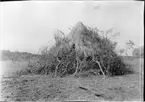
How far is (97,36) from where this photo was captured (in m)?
2.68

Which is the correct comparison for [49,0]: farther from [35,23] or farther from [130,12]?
[130,12]

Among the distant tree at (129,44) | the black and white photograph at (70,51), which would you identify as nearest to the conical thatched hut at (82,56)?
the black and white photograph at (70,51)

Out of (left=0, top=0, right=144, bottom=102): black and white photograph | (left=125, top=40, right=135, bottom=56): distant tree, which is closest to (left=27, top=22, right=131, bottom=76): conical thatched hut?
(left=0, top=0, right=144, bottom=102): black and white photograph

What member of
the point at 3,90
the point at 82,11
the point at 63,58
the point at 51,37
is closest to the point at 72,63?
the point at 63,58

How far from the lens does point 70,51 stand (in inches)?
104

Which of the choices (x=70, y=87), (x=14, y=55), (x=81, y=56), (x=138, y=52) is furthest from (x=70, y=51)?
(x=138, y=52)

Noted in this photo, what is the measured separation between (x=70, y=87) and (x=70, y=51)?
33 cm

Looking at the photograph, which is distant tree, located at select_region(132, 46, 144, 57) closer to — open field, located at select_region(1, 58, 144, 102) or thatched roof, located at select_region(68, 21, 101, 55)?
open field, located at select_region(1, 58, 144, 102)

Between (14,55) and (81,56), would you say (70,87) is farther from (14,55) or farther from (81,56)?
(14,55)

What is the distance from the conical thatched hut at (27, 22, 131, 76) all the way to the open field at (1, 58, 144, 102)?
7cm

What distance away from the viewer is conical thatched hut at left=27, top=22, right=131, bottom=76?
264 centimetres

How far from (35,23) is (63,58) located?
0.41 metres

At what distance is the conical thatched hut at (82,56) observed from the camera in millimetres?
2637

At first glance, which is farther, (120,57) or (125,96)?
(120,57)
